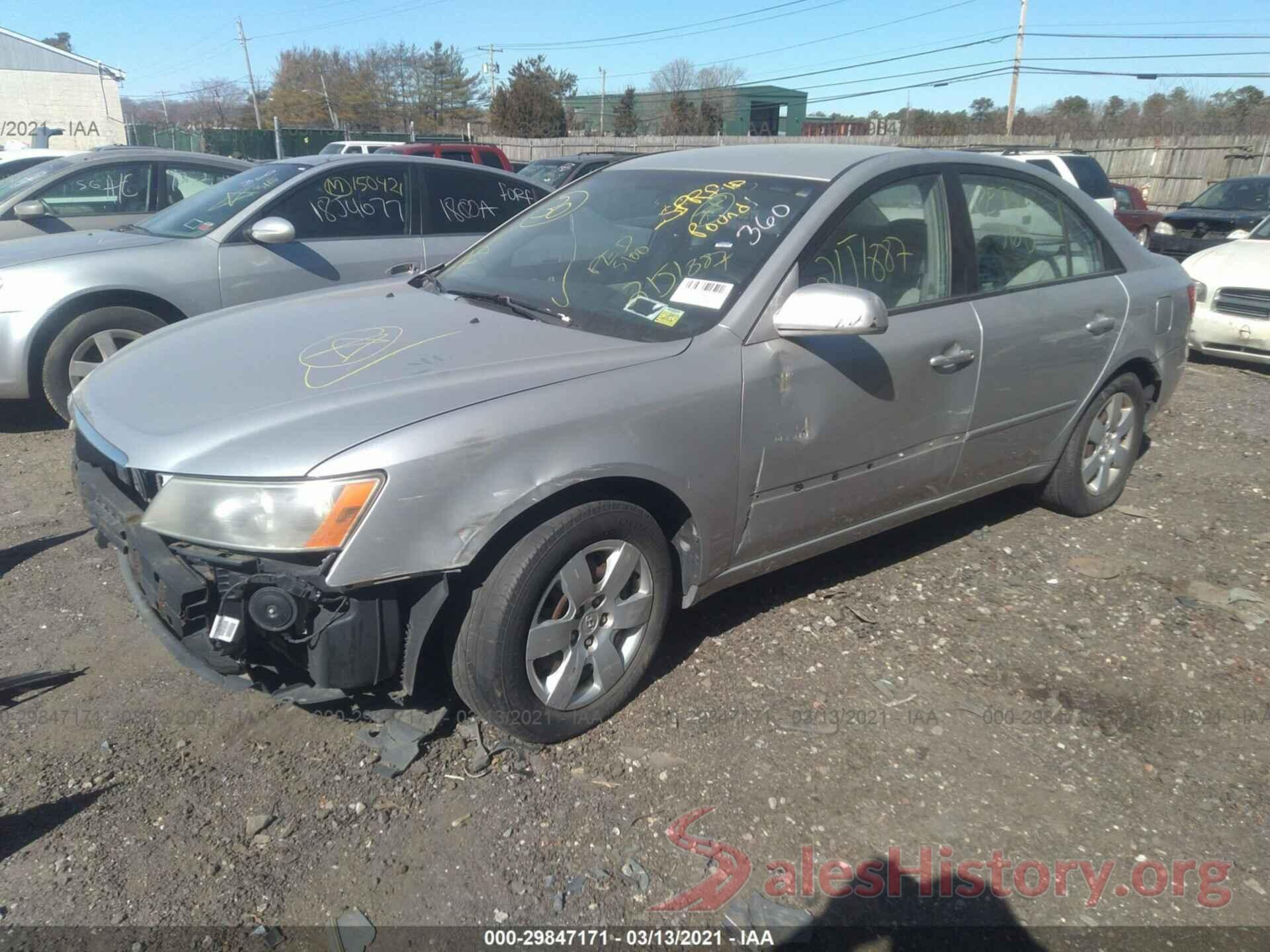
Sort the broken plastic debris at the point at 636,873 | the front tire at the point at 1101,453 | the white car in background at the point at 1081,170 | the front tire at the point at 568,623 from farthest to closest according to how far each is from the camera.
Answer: the white car in background at the point at 1081,170 → the front tire at the point at 1101,453 → the front tire at the point at 568,623 → the broken plastic debris at the point at 636,873

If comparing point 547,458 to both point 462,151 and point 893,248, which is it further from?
point 462,151

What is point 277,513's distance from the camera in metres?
2.31

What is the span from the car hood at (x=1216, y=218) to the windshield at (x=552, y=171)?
886cm

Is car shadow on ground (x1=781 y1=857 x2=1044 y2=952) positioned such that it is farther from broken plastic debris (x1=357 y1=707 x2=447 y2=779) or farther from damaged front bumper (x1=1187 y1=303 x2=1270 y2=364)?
damaged front bumper (x1=1187 y1=303 x2=1270 y2=364)

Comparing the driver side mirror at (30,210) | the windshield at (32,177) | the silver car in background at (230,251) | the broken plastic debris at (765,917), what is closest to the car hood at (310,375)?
the broken plastic debris at (765,917)

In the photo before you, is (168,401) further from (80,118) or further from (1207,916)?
(80,118)

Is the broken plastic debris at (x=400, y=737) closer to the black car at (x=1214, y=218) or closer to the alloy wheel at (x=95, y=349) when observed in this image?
the alloy wheel at (x=95, y=349)

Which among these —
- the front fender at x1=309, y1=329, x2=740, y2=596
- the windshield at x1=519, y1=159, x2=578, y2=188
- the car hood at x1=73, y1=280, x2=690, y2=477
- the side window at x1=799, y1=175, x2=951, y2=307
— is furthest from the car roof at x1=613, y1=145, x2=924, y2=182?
the windshield at x1=519, y1=159, x2=578, y2=188

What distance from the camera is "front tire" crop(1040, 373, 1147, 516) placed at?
14.7ft

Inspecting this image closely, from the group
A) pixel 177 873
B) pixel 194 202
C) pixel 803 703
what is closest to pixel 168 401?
pixel 177 873

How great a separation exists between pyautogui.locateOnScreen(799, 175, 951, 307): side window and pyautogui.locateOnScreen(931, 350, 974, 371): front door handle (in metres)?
0.23

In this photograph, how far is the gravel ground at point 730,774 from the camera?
234 centimetres

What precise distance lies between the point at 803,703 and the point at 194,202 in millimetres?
5471

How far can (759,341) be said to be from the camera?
3.03 m
